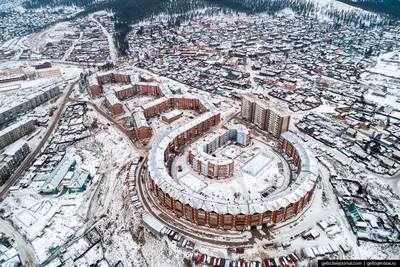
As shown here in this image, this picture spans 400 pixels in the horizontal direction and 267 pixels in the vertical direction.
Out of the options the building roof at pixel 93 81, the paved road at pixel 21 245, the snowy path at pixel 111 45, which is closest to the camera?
the paved road at pixel 21 245

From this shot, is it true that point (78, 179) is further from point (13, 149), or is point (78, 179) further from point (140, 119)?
point (140, 119)

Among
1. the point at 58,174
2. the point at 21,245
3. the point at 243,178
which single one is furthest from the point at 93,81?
the point at 243,178

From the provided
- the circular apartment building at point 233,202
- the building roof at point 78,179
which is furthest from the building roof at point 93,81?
the circular apartment building at point 233,202

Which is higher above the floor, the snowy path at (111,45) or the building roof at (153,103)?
the snowy path at (111,45)

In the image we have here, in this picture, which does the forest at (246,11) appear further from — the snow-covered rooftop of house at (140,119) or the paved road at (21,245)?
the paved road at (21,245)

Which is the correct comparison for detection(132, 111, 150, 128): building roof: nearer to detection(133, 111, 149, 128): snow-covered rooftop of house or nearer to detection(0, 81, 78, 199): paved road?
detection(133, 111, 149, 128): snow-covered rooftop of house

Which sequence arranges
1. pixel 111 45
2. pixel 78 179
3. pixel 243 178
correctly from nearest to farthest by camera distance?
pixel 78 179
pixel 243 178
pixel 111 45

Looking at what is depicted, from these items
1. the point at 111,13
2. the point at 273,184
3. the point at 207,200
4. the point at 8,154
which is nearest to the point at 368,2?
the point at 111,13

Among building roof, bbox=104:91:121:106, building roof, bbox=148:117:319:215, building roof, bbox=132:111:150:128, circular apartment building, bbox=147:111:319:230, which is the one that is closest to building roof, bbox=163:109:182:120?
building roof, bbox=132:111:150:128

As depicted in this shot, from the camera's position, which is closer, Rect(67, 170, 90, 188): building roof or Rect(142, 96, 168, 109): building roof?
Rect(67, 170, 90, 188): building roof
